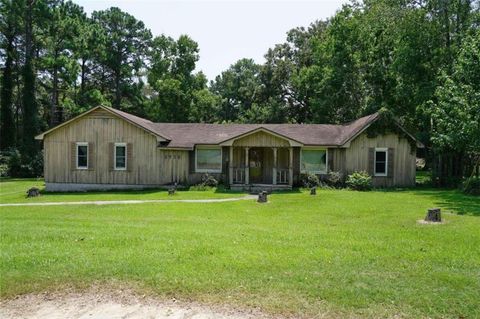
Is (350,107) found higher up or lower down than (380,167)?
higher up

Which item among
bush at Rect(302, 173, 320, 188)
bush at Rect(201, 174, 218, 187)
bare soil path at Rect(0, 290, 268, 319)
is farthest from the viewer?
bush at Rect(201, 174, 218, 187)

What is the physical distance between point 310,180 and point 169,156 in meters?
→ 8.65

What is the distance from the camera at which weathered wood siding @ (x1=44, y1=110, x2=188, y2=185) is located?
23.9 meters

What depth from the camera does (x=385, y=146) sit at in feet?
78.4

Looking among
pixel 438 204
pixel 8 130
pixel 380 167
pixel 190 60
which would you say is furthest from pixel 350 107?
pixel 8 130

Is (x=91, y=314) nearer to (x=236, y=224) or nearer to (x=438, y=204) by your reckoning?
(x=236, y=224)

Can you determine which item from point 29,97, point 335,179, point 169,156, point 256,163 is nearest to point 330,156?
point 335,179

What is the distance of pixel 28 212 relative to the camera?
14.4m

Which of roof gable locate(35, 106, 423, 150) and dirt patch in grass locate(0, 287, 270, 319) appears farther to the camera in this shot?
roof gable locate(35, 106, 423, 150)

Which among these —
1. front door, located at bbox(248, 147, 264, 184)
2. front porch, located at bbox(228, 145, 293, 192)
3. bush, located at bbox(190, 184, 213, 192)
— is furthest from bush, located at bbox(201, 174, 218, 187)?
front door, located at bbox(248, 147, 264, 184)

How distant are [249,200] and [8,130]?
34617 mm

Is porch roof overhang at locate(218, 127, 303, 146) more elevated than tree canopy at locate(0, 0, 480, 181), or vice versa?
tree canopy at locate(0, 0, 480, 181)

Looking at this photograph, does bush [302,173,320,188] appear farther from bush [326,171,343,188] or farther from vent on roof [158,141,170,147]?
vent on roof [158,141,170,147]

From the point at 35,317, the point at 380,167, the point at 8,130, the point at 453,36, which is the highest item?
the point at 453,36
